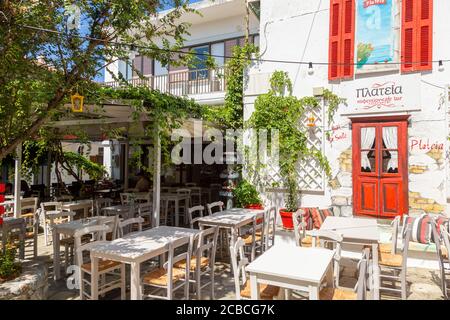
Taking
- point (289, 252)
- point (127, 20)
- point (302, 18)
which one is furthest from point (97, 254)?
point (302, 18)

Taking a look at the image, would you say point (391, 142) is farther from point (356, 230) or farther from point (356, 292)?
point (356, 292)

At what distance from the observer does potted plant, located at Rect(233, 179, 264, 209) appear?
23.7 ft

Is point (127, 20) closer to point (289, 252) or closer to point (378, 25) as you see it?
point (289, 252)

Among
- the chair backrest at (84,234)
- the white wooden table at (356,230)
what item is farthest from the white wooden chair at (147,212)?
the white wooden table at (356,230)

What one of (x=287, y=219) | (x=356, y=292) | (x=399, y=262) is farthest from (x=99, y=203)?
(x=356, y=292)

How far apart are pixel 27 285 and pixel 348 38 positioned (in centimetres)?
698

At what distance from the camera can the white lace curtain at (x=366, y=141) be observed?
21.3ft

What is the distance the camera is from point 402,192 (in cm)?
618

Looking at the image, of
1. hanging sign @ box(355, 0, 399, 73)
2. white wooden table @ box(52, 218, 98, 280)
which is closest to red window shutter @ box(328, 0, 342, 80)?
hanging sign @ box(355, 0, 399, 73)

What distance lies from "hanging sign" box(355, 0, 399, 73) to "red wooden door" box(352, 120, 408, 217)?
1223mm

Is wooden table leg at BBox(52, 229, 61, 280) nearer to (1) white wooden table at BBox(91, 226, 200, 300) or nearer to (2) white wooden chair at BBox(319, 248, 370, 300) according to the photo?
(1) white wooden table at BBox(91, 226, 200, 300)

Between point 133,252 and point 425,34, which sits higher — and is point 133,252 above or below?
below

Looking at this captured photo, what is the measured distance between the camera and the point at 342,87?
268 inches
